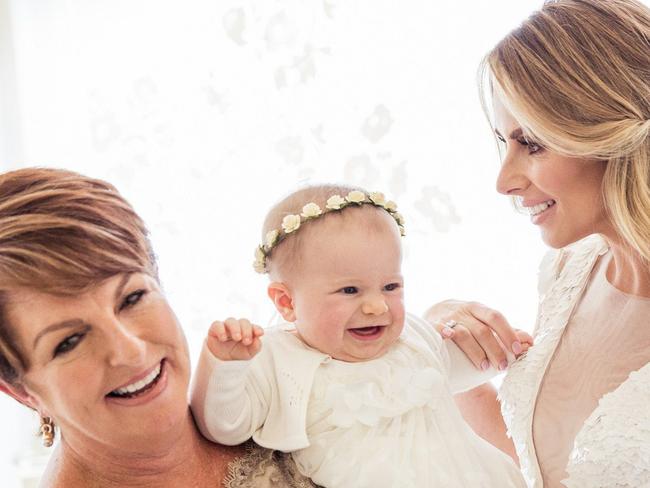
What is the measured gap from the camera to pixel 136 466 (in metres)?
1.33

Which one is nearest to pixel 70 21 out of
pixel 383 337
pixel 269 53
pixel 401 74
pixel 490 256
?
pixel 269 53

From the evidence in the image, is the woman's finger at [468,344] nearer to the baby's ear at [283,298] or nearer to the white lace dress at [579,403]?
the white lace dress at [579,403]

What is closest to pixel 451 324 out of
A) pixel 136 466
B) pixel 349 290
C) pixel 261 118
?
pixel 349 290

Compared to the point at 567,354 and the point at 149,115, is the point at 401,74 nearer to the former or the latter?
the point at 149,115

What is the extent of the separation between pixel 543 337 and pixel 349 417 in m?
0.63

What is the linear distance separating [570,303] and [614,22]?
0.64 m

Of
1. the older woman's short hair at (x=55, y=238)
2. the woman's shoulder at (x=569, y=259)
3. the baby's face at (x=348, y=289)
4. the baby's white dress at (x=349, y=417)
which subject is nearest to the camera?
the older woman's short hair at (x=55, y=238)

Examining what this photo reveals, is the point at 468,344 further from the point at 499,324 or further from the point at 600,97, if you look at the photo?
the point at 600,97

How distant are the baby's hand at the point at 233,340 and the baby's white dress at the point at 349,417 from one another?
0.05ft

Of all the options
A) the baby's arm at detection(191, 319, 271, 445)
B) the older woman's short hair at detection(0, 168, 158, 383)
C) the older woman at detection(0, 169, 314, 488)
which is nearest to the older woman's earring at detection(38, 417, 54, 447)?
the older woman at detection(0, 169, 314, 488)

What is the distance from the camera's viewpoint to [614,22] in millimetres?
1641

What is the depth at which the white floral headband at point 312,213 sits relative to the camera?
5.07 feet

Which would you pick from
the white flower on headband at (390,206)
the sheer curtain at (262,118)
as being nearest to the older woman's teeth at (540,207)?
the white flower on headband at (390,206)

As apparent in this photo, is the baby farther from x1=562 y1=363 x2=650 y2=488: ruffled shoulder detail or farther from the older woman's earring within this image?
the older woman's earring
